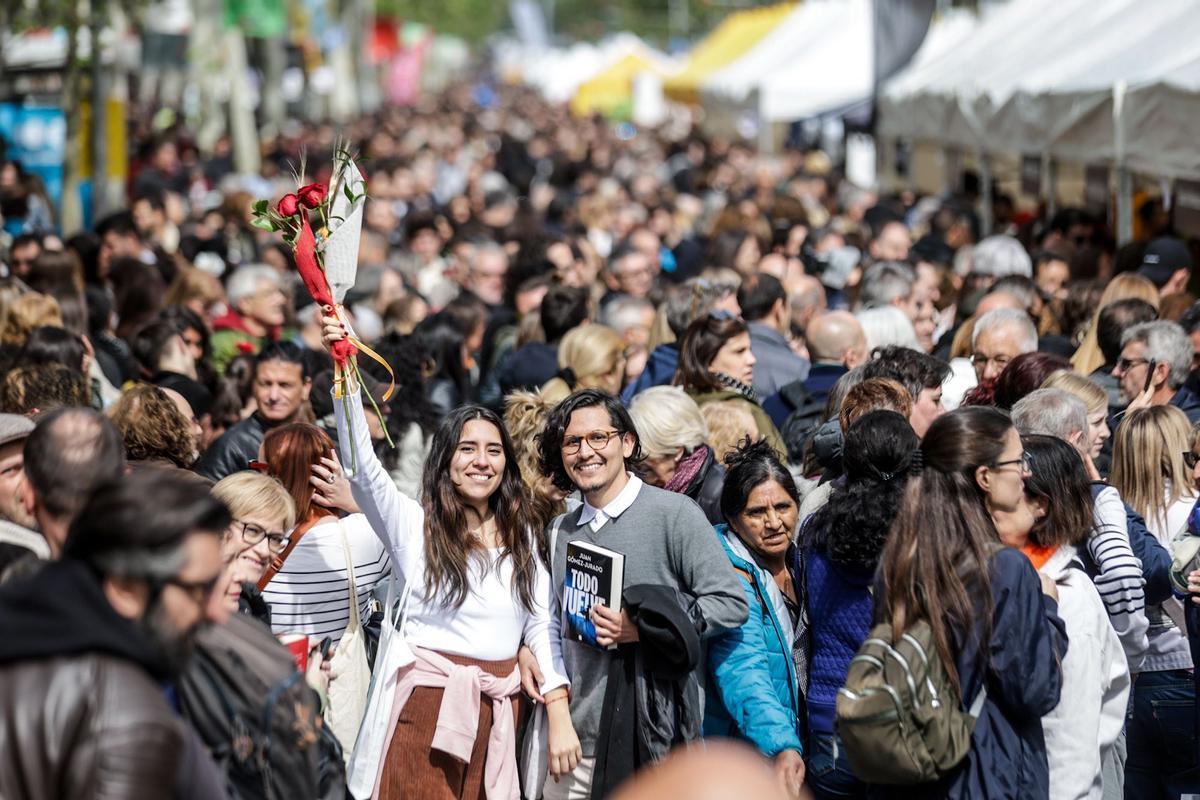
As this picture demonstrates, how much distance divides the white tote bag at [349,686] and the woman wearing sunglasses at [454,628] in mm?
245

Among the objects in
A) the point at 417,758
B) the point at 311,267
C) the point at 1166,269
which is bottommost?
the point at 417,758

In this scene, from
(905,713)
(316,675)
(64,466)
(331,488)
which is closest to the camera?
(64,466)

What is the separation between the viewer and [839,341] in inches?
289

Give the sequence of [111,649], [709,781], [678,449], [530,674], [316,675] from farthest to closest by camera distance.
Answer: [678,449] < [530,674] < [316,675] < [111,649] < [709,781]

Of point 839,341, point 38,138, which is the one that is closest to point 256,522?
point 839,341

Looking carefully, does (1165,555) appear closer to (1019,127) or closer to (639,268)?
(639,268)

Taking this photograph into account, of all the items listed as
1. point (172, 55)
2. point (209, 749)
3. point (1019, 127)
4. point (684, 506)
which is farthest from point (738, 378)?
point (172, 55)

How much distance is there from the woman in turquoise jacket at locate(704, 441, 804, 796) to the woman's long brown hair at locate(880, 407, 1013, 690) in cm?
78

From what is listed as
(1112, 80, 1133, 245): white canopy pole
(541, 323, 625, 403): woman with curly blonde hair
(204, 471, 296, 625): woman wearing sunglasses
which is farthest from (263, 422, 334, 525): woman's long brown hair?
(1112, 80, 1133, 245): white canopy pole

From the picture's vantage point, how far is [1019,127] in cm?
1240

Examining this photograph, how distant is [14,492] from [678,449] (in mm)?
2214

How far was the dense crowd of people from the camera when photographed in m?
2.87

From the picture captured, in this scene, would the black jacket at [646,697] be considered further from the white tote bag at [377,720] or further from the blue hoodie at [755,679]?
the white tote bag at [377,720]

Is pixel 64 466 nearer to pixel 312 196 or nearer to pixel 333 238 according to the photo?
pixel 333 238
